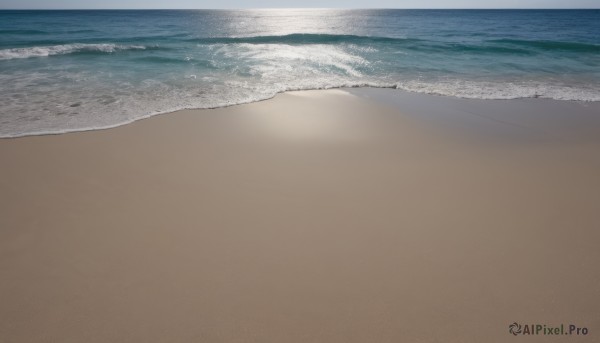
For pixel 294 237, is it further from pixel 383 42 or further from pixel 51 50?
→ pixel 383 42

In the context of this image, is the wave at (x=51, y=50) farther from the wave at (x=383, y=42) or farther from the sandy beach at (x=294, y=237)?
the sandy beach at (x=294, y=237)

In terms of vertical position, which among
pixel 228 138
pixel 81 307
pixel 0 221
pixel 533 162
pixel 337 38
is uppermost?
pixel 337 38

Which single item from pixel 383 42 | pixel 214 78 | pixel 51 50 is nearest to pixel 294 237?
pixel 214 78

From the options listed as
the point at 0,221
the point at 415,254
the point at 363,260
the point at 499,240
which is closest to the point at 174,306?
the point at 363,260

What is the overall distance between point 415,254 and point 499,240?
82 centimetres

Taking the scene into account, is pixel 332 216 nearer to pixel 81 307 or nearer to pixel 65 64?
pixel 81 307

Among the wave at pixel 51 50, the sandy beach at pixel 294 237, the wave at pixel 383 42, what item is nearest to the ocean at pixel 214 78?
the wave at pixel 51 50

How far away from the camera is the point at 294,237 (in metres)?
2.62

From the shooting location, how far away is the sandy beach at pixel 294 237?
1945 millimetres

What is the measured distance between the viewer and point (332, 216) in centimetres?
285

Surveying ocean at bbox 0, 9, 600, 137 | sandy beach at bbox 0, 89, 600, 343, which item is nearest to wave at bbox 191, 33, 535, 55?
ocean at bbox 0, 9, 600, 137

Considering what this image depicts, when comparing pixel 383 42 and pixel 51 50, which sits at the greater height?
pixel 383 42

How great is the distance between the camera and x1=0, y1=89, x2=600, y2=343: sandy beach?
195cm

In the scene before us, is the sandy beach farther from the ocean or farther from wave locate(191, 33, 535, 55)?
wave locate(191, 33, 535, 55)
